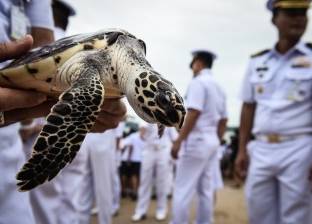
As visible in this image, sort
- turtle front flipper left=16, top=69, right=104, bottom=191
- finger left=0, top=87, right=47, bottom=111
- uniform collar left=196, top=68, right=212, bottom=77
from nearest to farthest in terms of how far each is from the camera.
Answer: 1. turtle front flipper left=16, top=69, right=104, bottom=191
2. finger left=0, top=87, right=47, bottom=111
3. uniform collar left=196, top=68, right=212, bottom=77

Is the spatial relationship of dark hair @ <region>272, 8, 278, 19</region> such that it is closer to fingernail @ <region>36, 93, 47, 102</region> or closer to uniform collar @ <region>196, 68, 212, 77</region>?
uniform collar @ <region>196, 68, 212, 77</region>

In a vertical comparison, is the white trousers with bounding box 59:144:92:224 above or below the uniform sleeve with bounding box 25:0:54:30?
below

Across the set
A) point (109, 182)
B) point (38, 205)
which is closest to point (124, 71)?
point (38, 205)

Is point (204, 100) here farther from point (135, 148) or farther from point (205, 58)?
point (135, 148)

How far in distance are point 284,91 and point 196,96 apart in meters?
1.42

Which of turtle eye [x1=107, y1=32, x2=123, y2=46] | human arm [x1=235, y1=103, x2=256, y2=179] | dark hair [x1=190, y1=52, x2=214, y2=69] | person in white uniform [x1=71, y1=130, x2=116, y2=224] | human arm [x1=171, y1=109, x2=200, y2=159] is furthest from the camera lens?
dark hair [x1=190, y1=52, x2=214, y2=69]

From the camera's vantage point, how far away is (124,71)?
4.10ft

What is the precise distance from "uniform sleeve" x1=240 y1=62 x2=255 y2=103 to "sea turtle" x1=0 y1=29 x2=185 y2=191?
178 cm

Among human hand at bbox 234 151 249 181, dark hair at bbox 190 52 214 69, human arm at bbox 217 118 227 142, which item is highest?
dark hair at bbox 190 52 214 69

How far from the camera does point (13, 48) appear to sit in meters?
1.21

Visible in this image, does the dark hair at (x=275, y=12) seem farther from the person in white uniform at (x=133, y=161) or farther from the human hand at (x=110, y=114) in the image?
the person in white uniform at (x=133, y=161)

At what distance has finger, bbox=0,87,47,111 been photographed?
1.11 m

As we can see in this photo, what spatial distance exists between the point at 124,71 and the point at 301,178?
1755mm

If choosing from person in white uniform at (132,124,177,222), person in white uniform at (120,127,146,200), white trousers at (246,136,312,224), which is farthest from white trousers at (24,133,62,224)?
person in white uniform at (120,127,146,200)
